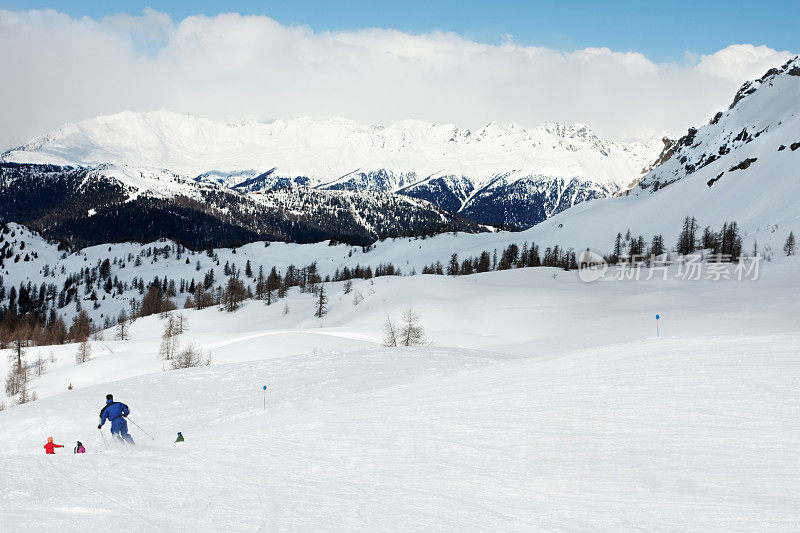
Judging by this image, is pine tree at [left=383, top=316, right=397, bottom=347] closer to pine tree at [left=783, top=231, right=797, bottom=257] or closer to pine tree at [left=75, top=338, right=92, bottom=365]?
pine tree at [left=75, top=338, right=92, bottom=365]

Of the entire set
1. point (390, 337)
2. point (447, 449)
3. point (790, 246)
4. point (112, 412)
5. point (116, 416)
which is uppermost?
point (790, 246)

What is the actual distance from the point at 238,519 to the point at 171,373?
86.8 feet

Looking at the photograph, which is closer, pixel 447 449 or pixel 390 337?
pixel 447 449

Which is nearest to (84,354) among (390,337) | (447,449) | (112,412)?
(390,337)

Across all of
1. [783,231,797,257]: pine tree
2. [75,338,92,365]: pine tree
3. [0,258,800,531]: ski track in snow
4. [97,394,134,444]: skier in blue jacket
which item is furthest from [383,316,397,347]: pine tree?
[783,231,797,257]: pine tree

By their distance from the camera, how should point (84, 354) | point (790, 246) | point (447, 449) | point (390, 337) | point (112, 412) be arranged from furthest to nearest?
point (790, 246) → point (84, 354) → point (390, 337) → point (112, 412) → point (447, 449)

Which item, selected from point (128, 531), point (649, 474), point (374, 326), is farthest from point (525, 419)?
point (374, 326)

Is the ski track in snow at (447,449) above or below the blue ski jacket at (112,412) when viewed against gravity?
above

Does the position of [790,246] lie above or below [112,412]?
above

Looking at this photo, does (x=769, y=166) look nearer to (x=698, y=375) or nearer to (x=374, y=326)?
(x=374, y=326)

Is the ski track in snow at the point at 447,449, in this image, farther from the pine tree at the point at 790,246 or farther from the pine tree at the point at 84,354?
the pine tree at the point at 790,246

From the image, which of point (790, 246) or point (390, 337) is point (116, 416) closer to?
point (390, 337)

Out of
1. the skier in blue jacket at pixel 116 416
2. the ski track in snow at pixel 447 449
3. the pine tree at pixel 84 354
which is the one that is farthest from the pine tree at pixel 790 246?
the pine tree at pixel 84 354

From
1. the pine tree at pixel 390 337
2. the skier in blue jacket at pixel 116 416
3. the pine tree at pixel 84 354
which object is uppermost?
the skier in blue jacket at pixel 116 416
